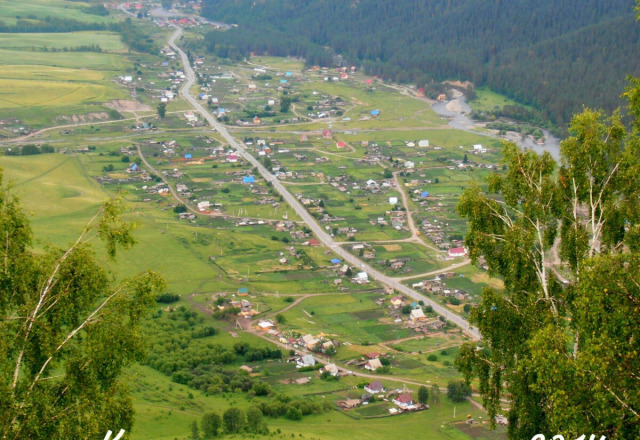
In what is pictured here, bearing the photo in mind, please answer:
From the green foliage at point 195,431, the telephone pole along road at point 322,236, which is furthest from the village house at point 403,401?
the green foliage at point 195,431

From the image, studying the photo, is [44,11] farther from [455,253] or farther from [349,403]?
[349,403]

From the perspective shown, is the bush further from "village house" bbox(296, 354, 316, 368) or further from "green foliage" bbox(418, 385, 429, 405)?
"green foliage" bbox(418, 385, 429, 405)

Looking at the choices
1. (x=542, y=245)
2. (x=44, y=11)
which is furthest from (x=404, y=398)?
(x=44, y=11)

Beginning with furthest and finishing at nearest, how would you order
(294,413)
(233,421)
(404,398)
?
(404,398), (294,413), (233,421)

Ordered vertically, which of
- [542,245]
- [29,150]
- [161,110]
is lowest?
[29,150]

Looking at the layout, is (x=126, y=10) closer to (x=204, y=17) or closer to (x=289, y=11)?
(x=204, y=17)

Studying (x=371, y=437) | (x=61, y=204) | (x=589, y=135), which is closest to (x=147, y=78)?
(x=61, y=204)

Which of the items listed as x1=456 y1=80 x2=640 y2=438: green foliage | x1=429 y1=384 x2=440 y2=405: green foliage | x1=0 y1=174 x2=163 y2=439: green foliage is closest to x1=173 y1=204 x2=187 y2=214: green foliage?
x1=429 y1=384 x2=440 y2=405: green foliage
